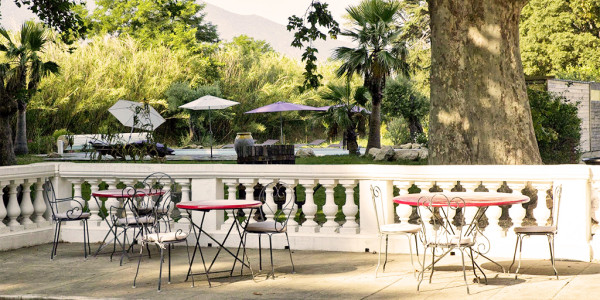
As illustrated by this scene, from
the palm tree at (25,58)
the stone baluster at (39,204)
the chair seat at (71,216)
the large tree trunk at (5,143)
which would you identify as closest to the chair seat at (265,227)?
the chair seat at (71,216)

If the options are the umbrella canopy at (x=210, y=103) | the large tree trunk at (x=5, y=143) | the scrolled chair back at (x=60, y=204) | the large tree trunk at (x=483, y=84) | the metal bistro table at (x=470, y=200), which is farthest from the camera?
the umbrella canopy at (x=210, y=103)

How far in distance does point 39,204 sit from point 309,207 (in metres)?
3.47

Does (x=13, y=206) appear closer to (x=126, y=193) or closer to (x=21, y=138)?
(x=126, y=193)

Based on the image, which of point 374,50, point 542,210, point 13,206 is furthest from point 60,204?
point 374,50

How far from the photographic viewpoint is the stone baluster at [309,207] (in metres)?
8.78

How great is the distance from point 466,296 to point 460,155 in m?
4.45

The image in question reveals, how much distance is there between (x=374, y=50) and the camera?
29781 millimetres

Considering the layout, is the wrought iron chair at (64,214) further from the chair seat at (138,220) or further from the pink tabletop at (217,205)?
the pink tabletop at (217,205)

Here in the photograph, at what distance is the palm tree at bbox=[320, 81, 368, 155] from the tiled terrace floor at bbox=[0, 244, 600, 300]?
22695 millimetres

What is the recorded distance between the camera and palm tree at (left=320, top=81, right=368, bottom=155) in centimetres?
3120

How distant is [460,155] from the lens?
10453 millimetres

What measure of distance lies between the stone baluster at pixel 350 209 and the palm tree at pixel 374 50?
20343 mm

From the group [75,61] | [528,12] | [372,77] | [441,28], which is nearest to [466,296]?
[441,28]

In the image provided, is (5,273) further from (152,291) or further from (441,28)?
(441,28)
